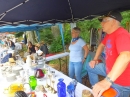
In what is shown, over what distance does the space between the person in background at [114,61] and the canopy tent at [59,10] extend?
0.87 metres

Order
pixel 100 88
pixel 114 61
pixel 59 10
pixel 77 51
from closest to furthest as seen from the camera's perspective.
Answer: pixel 100 88
pixel 114 61
pixel 59 10
pixel 77 51

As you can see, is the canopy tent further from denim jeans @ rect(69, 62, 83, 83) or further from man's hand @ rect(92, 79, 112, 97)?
man's hand @ rect(92, 79, 112, 97)

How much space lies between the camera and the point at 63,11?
9.26ft

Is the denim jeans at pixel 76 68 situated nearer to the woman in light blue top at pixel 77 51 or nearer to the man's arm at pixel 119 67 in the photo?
the woman in light blue top at pixel 77 51

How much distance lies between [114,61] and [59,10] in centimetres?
161

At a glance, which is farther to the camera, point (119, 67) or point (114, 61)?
point (114, 61)

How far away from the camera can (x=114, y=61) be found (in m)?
1.45

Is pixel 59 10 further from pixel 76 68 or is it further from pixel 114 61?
pixel 114 61

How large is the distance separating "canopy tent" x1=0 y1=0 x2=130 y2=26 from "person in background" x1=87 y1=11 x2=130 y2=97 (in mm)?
868

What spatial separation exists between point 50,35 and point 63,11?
808 cm

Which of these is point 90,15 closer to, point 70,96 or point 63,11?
point 63,11

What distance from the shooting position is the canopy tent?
221 cm

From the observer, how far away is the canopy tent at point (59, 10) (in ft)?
7.27

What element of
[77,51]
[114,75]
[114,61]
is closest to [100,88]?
[114,75]
